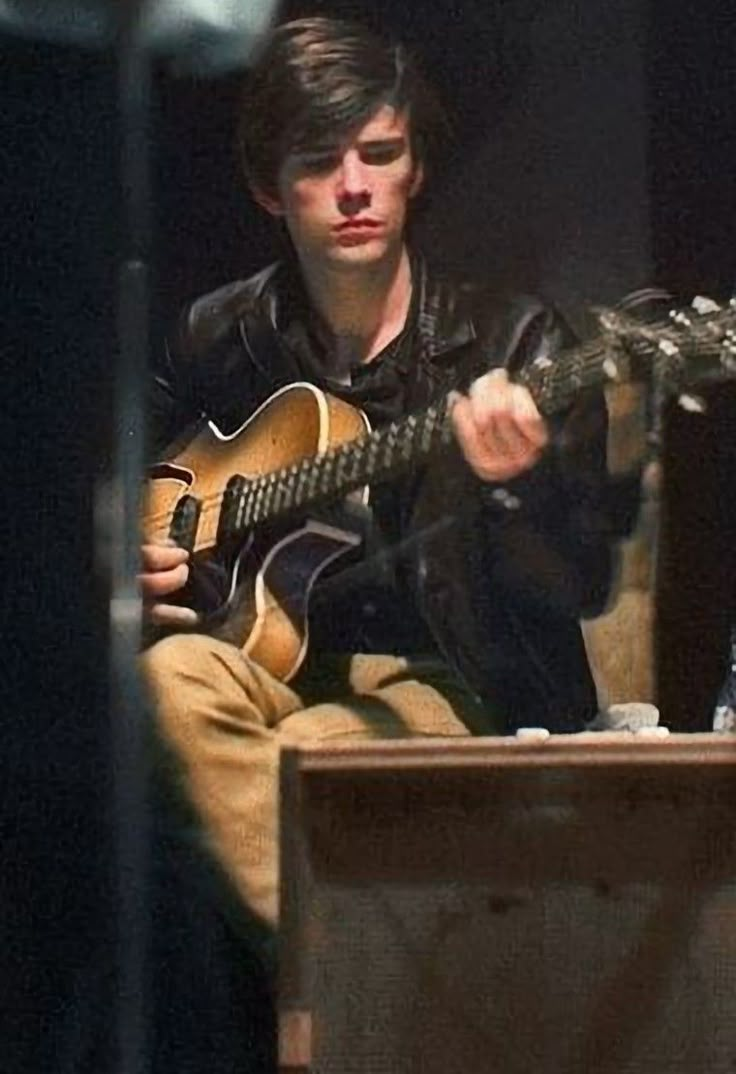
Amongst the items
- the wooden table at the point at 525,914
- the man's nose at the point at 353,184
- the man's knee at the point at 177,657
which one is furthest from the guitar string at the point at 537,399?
the wooden table at the point at 525,914

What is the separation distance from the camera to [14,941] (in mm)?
2469

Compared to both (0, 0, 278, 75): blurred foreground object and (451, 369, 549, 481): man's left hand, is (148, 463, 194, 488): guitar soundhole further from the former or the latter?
(0, 0, 278, 75): blurred foreground object

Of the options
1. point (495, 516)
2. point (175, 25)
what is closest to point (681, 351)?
point (495, 516)

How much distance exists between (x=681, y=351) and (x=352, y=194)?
429mm

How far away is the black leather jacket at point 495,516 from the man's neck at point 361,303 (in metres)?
0.02

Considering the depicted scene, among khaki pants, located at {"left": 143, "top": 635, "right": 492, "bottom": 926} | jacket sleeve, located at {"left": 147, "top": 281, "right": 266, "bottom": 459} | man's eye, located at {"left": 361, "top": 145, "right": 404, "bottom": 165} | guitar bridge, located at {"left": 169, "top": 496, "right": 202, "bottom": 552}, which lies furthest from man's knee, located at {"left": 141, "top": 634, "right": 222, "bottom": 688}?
man's eye, located at {"left": 361, "top": 145, "right": 404, "bottom": 165}

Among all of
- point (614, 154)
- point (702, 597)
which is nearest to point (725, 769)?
point (702, 597)

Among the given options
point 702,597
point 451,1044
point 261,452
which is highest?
point 261,452

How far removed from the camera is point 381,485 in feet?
7.93

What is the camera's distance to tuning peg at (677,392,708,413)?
91.0 inches

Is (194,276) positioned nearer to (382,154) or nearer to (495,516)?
(382,154)

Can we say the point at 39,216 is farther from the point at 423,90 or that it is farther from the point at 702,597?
the point at 702,597

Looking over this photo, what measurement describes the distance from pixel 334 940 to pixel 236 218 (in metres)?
0.84

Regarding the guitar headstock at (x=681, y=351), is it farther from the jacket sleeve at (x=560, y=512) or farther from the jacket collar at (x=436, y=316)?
the jacket collar at (x=436, y=316)
